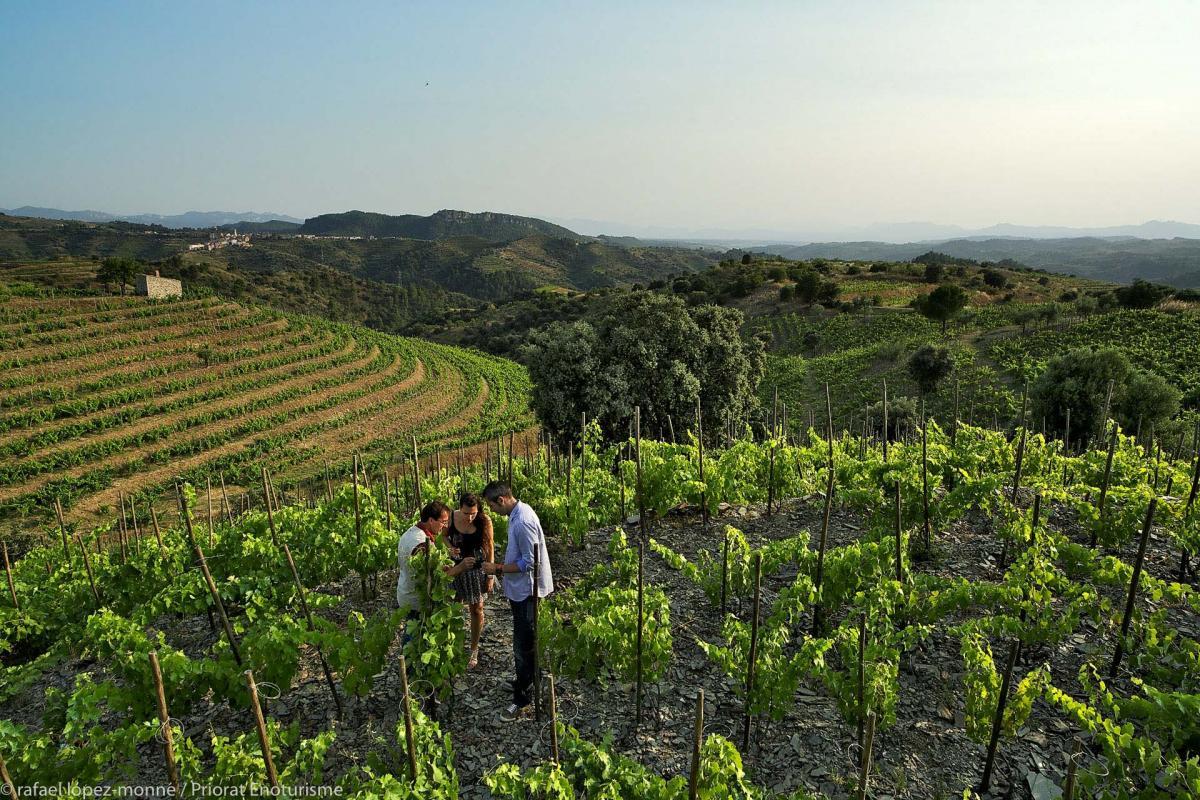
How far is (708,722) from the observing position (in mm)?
5648

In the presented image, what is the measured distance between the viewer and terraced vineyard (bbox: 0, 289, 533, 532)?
92.0ft

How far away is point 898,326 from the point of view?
46.3 metres

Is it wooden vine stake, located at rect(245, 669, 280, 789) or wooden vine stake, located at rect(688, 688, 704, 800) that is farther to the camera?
wooden vine stake, located at rect(245, 669, 280, 789)

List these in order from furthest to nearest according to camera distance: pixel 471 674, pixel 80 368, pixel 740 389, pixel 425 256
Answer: pixel 425 256 → pixel 80 368 → pixel 740 389 → pixel 471 674

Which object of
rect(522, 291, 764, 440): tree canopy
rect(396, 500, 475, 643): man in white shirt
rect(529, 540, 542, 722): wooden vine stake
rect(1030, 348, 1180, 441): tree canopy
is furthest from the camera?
rect(1030, 348, 1180, 441): tree canopy

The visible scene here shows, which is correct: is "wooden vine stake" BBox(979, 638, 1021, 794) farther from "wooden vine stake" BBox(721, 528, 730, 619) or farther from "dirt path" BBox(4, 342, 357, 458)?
"dirt path" BBox(4, 342, 357, 458)

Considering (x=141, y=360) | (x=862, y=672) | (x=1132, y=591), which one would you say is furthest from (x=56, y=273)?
(x=1132, y=591)

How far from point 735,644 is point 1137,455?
1014cm

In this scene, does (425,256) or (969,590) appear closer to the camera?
(969,590)

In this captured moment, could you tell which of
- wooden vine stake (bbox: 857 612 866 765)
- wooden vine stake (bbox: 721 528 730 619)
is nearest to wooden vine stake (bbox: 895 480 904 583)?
wooden vine stake (bbox: 857 612 866 765)

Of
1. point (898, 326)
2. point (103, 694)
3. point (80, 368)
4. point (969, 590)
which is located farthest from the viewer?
point (898, 326)

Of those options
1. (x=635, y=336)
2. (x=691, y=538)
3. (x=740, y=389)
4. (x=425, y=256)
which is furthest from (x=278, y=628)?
(x=425, y=256)

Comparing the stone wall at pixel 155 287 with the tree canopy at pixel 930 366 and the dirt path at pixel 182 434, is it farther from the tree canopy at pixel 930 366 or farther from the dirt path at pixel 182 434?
the tree canopy at pixel 930 366

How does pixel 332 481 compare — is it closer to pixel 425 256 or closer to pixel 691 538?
pixel 691 538
